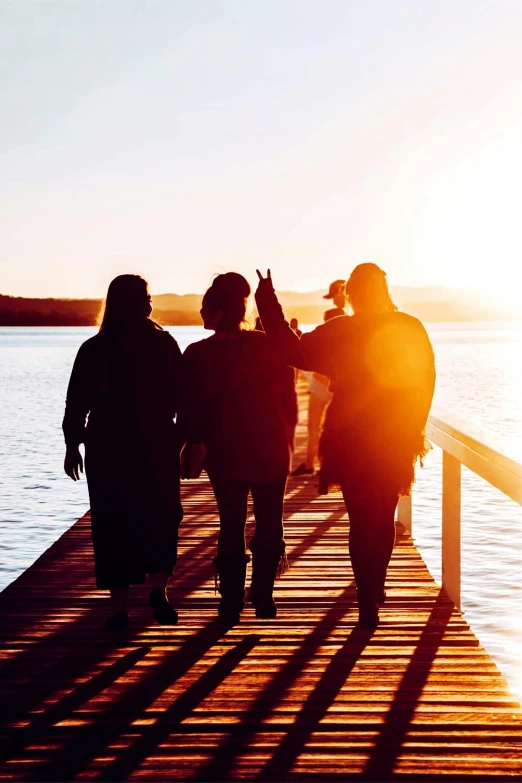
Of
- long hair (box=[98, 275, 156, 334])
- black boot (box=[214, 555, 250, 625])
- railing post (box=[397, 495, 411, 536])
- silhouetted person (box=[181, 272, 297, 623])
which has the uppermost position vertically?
long hair (box=[98, 275, 156, 334])

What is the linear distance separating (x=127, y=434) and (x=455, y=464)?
1588mm

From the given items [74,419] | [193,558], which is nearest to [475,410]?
[193,558]

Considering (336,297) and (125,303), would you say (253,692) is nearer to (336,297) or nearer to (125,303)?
(125,303)

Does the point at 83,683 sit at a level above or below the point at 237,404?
below

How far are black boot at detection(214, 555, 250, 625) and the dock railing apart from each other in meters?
1.06

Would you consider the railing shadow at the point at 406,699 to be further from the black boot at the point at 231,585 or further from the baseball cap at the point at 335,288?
the baseball cap at the point at 335,288

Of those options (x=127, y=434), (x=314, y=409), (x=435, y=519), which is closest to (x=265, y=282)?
(x=127, y=434)

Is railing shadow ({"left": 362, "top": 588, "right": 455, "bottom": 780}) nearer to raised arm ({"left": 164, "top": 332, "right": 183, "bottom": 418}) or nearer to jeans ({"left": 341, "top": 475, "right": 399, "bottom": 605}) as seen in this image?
jeans ({"left": 341, "top": 475, "right": 399, "bottom": 605})

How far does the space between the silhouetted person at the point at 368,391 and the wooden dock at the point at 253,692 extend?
51 centimetres

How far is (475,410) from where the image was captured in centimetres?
3106

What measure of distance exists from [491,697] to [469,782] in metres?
0.75

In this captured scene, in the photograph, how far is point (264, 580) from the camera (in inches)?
192

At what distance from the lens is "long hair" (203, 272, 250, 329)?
4.65 m

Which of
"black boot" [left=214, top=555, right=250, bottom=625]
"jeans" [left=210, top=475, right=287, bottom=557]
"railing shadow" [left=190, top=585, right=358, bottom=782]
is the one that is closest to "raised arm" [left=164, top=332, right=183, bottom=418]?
"jeans" [left=210, top=475, right=287, bottom=557]
